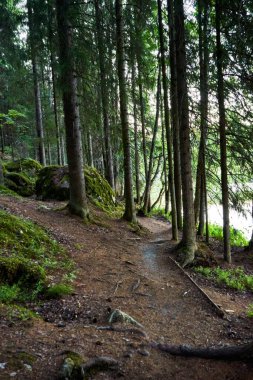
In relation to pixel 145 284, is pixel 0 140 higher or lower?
higher

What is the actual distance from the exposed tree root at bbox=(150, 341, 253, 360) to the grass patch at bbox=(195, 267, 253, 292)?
4038 mm

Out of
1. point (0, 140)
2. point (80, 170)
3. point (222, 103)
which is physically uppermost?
point (0, 140)

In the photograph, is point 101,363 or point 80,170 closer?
point 101,363

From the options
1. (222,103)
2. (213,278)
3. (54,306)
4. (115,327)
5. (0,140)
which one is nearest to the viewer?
(115,327)

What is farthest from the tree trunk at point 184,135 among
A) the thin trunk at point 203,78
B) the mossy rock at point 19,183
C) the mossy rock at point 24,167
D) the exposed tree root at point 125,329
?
the mossy rock at point 24,167

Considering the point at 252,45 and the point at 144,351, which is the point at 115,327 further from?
the point at 252,45

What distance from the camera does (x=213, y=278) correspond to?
8.06 meters

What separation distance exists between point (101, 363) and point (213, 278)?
204 inches

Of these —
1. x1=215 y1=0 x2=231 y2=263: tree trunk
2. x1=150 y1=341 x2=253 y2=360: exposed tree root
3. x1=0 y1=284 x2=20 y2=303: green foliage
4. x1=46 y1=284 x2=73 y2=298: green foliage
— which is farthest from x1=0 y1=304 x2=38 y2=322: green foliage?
x1=215 y1=0 x2=231 y2=263: tree trunk

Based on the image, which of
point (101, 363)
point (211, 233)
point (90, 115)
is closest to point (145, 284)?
point (101, 363)

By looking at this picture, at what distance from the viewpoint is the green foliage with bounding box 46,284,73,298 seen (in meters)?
5.28

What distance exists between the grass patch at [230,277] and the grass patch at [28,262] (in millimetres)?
3579

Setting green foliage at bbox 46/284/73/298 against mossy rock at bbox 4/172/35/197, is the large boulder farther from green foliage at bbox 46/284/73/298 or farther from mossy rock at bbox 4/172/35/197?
green foliage at bbox 46/284/73/298

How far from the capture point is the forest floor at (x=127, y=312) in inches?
140
